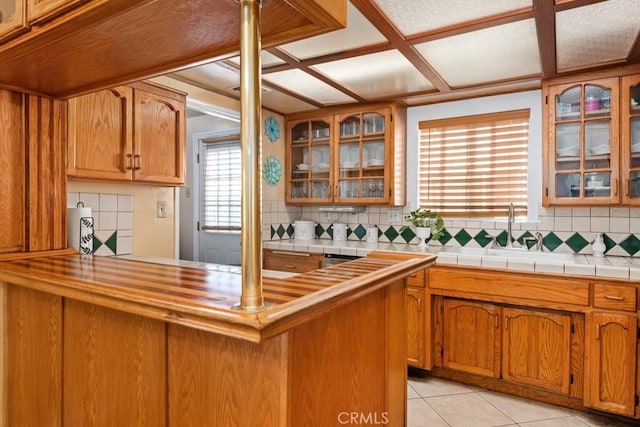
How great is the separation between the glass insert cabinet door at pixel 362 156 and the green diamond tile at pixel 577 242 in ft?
4.62

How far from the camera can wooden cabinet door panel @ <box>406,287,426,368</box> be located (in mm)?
2756

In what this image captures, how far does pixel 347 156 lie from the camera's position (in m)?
3.54

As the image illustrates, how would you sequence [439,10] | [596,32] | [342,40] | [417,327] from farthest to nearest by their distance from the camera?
[417,327] < [342,40] < [596,32] < [439,10]

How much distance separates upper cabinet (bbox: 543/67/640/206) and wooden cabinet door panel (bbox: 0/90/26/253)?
3009mm

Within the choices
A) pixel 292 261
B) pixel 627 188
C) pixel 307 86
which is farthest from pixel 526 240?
pixel 307 86

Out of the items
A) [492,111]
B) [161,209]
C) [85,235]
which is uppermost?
[492,111]

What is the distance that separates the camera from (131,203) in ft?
8.11

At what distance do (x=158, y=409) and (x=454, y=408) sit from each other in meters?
2.00

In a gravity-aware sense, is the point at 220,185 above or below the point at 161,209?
above

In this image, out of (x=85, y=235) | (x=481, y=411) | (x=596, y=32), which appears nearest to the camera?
(x=85, y=235)

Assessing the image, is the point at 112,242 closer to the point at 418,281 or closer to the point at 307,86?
the point at 307,86

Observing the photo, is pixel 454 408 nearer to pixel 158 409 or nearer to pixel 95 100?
pixel 158 409

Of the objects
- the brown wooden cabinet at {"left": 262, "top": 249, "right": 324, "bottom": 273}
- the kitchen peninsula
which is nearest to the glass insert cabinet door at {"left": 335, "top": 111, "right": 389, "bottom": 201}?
the brown wooden cabinet at {"left": 262, "top": 249, "right": 324, "bottom": 273}

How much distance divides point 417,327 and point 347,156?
1600 millimetres
